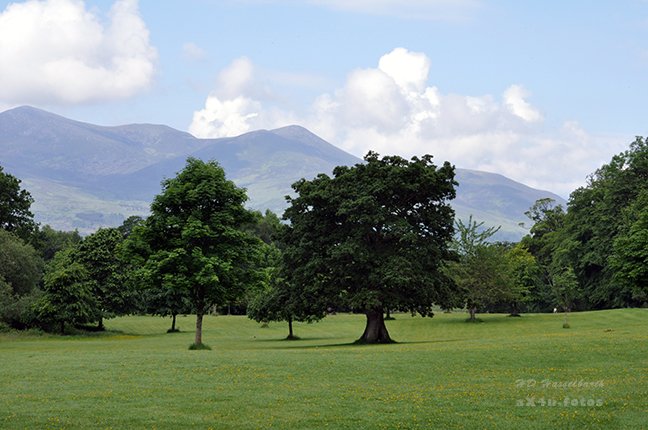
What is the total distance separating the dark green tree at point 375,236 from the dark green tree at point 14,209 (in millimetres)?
51800

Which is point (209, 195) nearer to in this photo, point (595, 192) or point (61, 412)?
point (61, 412)

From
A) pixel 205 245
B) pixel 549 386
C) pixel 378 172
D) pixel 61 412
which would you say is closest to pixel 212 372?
pixel 61 412

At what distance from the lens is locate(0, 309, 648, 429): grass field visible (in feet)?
62.7

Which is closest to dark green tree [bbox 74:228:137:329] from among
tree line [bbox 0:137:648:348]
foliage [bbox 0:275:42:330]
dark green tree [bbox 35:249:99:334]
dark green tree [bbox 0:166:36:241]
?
dark green tree [bbox 35:249:99:334]

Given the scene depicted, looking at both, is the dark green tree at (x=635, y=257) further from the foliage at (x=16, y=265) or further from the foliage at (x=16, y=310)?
the foliage at (x=16, y=265)

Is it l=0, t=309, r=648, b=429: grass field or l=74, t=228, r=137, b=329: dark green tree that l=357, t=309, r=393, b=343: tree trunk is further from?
l=74, t=228, r=137, b=329: dark green tree

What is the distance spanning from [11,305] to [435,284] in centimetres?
4326

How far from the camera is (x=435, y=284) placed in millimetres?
51750

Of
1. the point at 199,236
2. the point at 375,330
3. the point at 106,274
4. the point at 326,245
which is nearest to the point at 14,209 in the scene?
the point at 106,274

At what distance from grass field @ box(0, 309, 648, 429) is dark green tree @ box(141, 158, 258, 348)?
9.67 m

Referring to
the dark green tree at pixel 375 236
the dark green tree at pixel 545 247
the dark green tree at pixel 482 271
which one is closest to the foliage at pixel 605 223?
the dark green tree at pixel 545 247

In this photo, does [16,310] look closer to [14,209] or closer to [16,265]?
[16,265]

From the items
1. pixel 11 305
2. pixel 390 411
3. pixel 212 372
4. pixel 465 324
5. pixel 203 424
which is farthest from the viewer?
pixel 465 324

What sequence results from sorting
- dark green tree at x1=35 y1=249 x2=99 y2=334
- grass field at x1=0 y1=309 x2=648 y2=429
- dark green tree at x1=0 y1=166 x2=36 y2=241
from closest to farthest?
grass field at x1=0 y1=309 x2=648 y2=429, dark green tree at x1=35 y1=249 x2=99 y2=334, dark green tree at x1=0 y1=166 x2=36 y2=241
